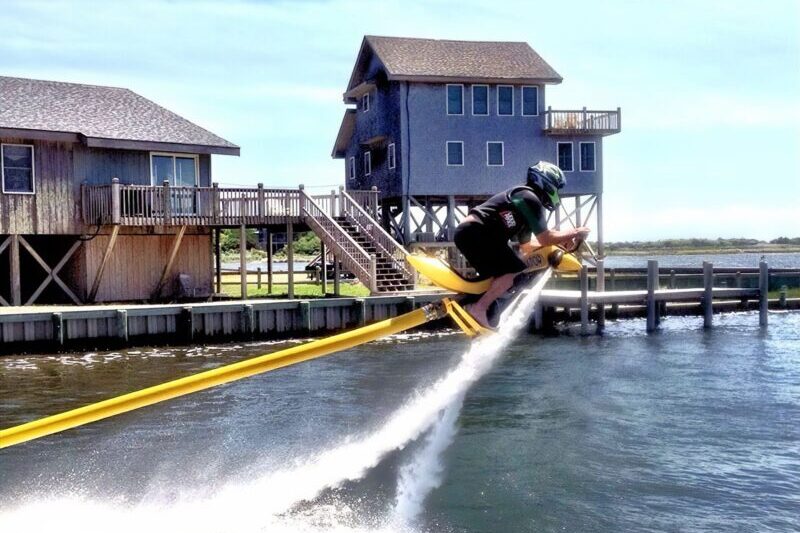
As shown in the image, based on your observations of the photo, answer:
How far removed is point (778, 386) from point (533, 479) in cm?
1020

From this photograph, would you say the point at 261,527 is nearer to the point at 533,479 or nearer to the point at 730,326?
the point at 533,479

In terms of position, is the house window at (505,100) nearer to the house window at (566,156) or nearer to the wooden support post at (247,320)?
the house window at (566,156)

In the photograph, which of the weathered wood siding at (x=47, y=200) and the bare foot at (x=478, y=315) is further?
the weathered wood siding at (x=47, y=200)

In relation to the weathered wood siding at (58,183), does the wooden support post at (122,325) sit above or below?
below

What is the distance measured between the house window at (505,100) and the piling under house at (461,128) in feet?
0.15

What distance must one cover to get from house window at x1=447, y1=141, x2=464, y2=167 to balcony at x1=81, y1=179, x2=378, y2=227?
1160 cm

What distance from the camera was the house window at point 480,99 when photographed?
42406 mm

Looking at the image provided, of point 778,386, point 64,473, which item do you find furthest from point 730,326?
point 64,473

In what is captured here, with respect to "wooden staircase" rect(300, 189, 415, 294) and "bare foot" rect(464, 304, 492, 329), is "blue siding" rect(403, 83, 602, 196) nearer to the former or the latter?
"wooden staircase" rect(300, 189, 415, 294)

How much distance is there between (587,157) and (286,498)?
35952 millimetres

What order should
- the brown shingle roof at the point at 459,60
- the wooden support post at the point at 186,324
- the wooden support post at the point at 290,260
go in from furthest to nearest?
the brown shingle roof at the point at 459,60 → the wooden support post at the point at 290,260 → the wooden support post at the point at 186,324

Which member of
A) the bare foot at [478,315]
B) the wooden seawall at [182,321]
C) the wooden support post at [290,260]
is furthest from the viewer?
the wooden support post at [290,260]

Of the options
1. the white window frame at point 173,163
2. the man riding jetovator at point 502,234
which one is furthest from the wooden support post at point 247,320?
the man riding jetovator at point 502,234

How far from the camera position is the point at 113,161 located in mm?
30453
